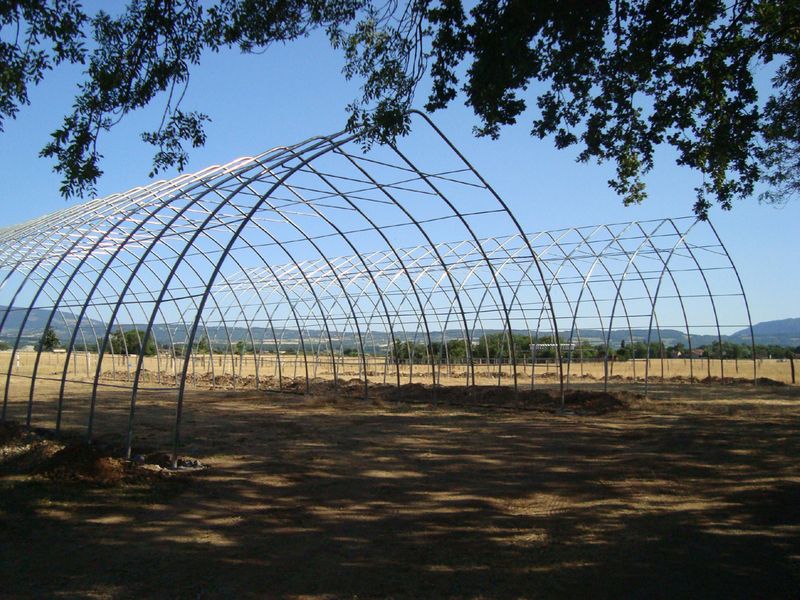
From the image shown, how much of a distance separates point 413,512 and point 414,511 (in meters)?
0.05

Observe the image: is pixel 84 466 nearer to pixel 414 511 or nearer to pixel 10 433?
pixel 10 433

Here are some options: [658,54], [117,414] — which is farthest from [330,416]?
[658,54]

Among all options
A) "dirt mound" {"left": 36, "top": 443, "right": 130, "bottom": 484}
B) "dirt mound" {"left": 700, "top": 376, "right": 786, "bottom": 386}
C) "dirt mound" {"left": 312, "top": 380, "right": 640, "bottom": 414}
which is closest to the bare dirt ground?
"dirt mound" {"left": 36, "top": 443, "right": 130, "bottom": 484}

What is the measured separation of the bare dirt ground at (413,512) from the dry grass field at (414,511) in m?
0.03

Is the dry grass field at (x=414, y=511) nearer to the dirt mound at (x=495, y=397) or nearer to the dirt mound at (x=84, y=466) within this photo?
the dirt mound at (x=84, y=466)

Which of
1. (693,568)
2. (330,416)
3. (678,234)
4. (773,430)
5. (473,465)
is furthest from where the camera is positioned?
(678,234)

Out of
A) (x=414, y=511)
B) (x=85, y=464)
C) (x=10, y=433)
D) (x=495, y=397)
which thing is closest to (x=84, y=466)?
(x=85, y=464)

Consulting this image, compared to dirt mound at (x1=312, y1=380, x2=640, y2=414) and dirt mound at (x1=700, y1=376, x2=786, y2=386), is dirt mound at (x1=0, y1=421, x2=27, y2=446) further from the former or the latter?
dirt mound at (x1=700, y1=376, x2=786, y2=386)

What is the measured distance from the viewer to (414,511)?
343 inches

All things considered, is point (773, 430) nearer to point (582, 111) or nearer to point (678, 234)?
point (582, 111)

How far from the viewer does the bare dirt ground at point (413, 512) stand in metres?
6.35

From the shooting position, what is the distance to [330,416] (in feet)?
56.9

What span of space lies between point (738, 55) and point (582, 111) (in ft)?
8.18

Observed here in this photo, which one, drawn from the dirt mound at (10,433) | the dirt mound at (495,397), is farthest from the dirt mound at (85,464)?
the dirt mound at (495,397)
